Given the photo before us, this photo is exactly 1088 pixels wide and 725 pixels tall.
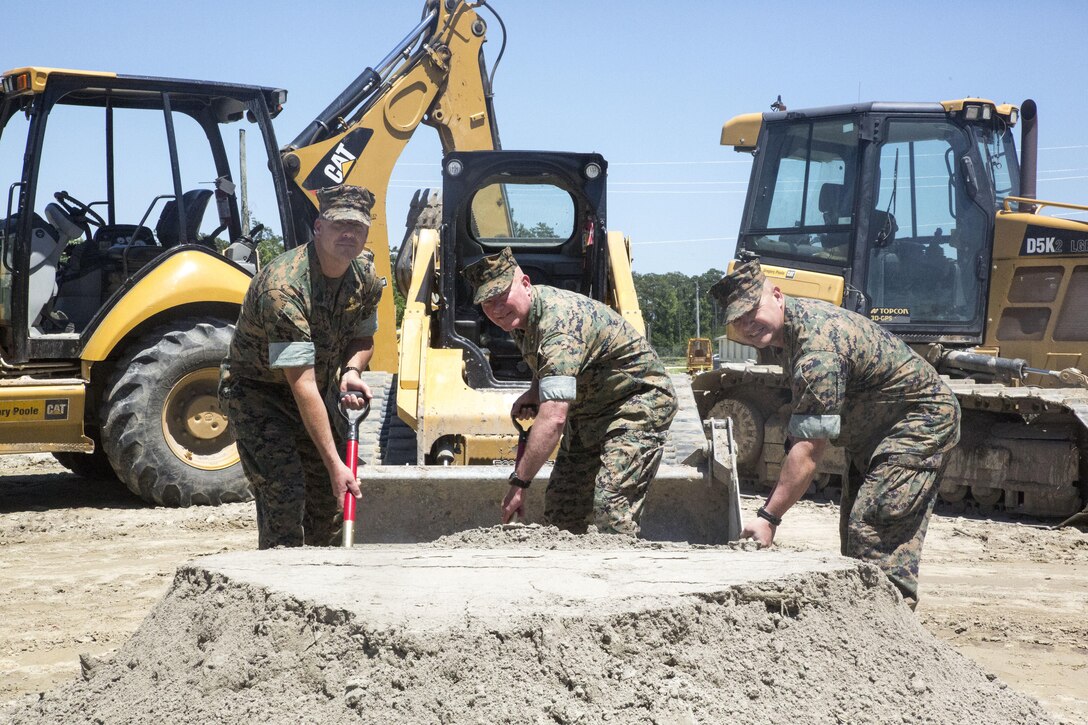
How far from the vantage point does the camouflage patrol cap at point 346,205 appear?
482 cm

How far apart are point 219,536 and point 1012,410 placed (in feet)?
17.8

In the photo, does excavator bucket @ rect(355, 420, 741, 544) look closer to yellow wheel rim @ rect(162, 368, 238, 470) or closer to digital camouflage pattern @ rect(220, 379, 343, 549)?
digital camouflage pattern @ rect(220, 379, 343, 549)

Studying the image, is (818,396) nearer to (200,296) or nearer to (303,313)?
(303,313)

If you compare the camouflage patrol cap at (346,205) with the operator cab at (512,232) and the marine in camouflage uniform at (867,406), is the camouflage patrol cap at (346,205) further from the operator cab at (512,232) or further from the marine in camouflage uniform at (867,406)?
the operator cab at (512,232)

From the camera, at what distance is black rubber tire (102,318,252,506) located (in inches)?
331

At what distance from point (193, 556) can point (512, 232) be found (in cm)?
304

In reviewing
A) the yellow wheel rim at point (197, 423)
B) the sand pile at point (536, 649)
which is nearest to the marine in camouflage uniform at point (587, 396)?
the sand pile at point (536, 649)

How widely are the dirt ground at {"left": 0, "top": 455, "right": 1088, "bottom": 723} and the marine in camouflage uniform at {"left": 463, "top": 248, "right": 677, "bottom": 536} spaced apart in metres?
1.05

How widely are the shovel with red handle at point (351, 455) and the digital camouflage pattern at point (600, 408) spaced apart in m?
0.84

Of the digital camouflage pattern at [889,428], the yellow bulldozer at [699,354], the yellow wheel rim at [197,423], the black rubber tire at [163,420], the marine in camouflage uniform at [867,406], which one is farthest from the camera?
the yellow bulldozer at [699,354]

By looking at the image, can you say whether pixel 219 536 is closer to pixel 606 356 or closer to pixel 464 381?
pixel 464 381

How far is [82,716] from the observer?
11.9ft

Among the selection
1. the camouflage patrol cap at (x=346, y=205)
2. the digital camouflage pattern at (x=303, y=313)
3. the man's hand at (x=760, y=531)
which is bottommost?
the man's hand at (x=760, y=531)

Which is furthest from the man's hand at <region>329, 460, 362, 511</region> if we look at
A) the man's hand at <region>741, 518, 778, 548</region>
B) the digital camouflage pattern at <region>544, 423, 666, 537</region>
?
the man's hand at <region>741, 518, 778, 548</region>
